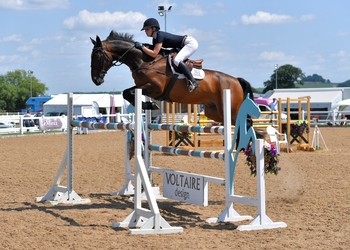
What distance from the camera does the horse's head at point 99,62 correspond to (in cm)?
707

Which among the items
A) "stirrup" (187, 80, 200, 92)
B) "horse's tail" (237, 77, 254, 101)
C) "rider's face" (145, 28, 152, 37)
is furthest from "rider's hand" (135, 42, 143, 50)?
"horse's tail" (237, 77, 254, 101)

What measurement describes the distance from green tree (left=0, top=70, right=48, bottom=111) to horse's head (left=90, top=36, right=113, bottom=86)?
79817 mm

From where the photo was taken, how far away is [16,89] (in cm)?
9256

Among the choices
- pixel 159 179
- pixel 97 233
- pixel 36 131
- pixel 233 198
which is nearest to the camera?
pixel 97 233

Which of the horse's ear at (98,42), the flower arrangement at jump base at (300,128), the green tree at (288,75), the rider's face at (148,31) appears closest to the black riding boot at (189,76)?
the rider's face at (148,31)

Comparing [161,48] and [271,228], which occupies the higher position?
[161,48]

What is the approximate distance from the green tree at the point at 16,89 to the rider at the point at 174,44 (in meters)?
79.9

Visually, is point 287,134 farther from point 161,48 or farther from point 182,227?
point 182,227

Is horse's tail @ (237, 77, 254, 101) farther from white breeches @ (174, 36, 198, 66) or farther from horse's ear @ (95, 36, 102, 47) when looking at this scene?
horse's ear @ (95, 36, 102, 47)

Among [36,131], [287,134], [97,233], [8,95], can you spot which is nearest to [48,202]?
[97,233]

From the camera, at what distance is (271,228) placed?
223 inches

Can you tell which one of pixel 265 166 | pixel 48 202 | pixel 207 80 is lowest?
pixel 48 202

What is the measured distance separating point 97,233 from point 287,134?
36.6 ft

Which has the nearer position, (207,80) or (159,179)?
(207,80)
